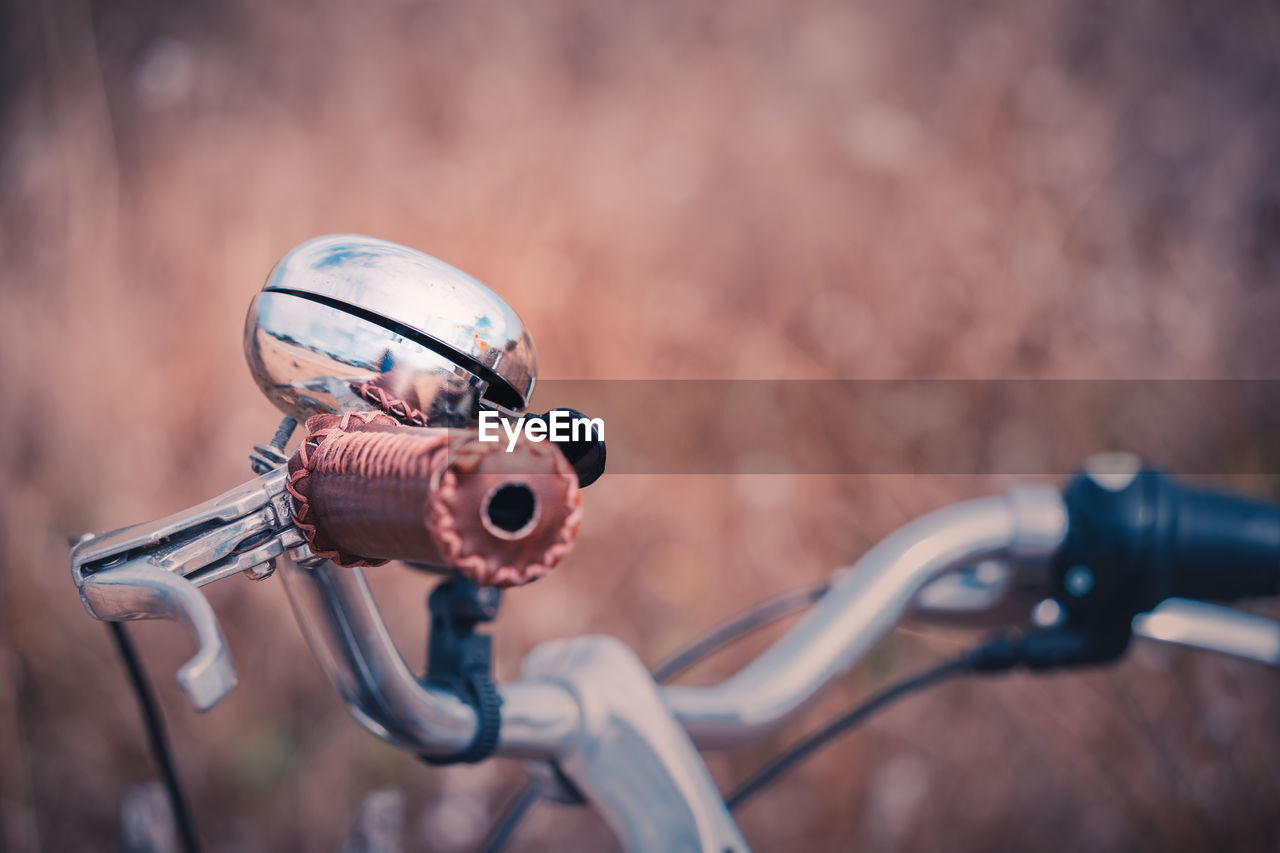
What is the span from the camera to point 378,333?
1.01 ft

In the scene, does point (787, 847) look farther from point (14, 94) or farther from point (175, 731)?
point (14, 94)

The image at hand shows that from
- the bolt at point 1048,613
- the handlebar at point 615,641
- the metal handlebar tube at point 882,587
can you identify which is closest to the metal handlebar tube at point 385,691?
the handlebar at point 615,641

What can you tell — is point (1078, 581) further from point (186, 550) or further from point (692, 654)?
point (186, 550)

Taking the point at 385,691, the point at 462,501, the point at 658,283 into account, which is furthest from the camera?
the point at 658,283

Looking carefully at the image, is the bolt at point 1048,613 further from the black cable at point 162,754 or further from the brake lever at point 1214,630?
the black cable at point 162,754

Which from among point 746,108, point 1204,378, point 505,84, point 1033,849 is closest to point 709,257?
point 746,108

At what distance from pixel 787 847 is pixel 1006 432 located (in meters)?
0.75

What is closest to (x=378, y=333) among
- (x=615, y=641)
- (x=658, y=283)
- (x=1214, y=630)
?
(x=615, y=641)

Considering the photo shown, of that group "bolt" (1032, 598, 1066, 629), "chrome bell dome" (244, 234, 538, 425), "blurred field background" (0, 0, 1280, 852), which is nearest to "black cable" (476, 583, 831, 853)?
"bolt" (1032, 598, 1066, 629)

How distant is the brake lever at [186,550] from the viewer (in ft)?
0.83

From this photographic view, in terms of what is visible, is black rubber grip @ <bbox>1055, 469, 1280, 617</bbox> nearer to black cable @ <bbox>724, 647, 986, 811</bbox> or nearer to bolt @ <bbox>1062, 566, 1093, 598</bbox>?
bolt @ <bbox>1062, 566, 1093, 598</bbox>

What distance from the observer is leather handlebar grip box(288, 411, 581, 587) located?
21 centimetres

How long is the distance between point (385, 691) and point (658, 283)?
1030 mm

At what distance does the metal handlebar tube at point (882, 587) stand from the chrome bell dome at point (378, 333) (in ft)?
0.81
